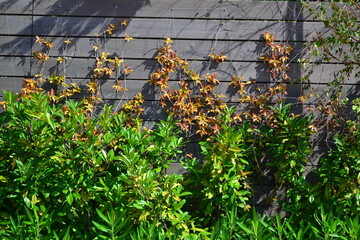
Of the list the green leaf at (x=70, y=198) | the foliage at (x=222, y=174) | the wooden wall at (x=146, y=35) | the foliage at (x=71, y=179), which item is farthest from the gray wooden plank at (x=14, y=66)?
the foliage at (x=222, y=174)

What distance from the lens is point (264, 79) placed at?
4.20m

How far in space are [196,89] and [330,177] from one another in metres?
1.38

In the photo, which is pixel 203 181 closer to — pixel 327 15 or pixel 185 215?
pixel 185 215

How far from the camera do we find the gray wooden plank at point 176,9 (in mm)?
4223

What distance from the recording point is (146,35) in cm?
421

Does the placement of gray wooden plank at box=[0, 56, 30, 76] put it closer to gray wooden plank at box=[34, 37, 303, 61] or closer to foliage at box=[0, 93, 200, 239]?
gray wooden plank at box=[34, 37, 303, 61]

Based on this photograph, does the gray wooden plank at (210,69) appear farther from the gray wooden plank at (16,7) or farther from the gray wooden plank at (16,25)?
the gray wooden plank at (16,7)

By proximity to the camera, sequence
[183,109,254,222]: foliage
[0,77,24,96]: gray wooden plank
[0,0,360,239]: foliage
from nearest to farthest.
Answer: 1. [0,0,360,239]: foliage
2. [183,109,254,222]: foliage
3. [0,77,24,96]: gray wooden plank

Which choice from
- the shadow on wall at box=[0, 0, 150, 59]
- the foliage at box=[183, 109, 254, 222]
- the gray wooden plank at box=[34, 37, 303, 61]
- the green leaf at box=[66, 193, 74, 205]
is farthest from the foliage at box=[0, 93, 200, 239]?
the shadow on wall at box=[0, 0, 150, 59]

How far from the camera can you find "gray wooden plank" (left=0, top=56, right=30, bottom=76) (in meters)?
4.19

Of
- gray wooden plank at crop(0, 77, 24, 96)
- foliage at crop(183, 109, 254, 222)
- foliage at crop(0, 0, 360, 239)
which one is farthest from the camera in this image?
gray wooden plank at crop(0, 77, 24, 96)

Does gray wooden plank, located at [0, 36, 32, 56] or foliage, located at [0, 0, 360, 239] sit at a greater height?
gray wooden plank, located at [0, 36, 32, 56]

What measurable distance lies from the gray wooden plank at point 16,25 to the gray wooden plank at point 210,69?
0.35 metres

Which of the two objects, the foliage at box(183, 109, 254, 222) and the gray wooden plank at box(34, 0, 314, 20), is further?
the gray wooden plank at box(34, 0, 314, 20)
